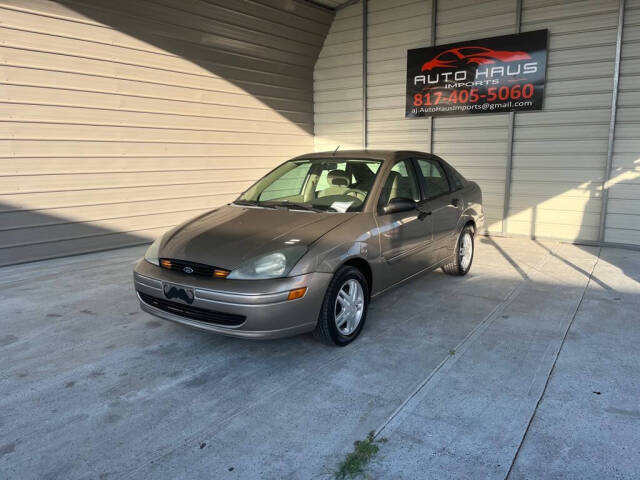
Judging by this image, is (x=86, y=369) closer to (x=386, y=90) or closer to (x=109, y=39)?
(x=109, y=39)

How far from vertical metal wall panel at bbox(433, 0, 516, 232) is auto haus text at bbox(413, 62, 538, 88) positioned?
1.77ft

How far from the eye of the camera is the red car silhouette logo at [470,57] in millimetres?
7414

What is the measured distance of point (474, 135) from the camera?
7.98 metres

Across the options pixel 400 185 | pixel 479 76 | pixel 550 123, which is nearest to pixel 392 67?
pixel 479 76

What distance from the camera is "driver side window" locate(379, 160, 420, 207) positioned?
3891 millimetres

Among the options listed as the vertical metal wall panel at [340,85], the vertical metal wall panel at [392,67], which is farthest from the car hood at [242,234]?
the vertical metal wall panel at [340,85]

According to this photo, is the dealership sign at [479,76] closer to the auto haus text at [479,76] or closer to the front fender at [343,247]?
the auto haus text at [479,76]

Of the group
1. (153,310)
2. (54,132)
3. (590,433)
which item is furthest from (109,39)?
(590,433)

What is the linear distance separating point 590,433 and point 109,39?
688 centimetres

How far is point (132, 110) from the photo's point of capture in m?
6.82

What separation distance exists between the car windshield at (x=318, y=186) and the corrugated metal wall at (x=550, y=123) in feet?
14.8

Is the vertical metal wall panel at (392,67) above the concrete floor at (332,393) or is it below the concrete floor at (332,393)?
above

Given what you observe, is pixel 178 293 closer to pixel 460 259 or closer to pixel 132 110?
pixel 460 259

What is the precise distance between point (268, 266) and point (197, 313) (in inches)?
22.3
